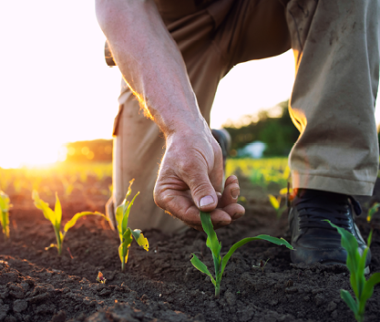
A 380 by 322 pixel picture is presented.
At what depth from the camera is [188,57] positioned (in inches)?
82.3

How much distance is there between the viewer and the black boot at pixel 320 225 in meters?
1.30

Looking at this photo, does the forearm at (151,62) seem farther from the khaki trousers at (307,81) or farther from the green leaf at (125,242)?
the green leaf at (125,242)

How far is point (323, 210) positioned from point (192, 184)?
84 cm

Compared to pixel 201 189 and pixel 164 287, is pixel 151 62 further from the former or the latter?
pixel 164 287

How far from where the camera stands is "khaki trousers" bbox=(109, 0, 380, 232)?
1.40 m

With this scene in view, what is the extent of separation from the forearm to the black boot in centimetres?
77

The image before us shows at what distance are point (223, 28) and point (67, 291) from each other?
6.24 ft

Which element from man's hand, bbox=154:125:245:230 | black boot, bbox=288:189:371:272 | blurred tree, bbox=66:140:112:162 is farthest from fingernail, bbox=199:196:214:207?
blurred tree, bbox=66:140:112:162

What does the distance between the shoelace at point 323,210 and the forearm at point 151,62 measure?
765 millimetres

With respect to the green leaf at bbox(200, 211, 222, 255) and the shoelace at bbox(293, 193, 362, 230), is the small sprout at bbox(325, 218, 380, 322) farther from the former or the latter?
the shoelace at bbox(293, 193, 362, 230)

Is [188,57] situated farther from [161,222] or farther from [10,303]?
[10,303]

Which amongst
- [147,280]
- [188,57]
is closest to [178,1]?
[188,57]

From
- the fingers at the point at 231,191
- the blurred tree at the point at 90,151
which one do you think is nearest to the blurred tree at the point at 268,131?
the blurred tree at the point at 90,151

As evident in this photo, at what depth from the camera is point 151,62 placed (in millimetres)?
1236
